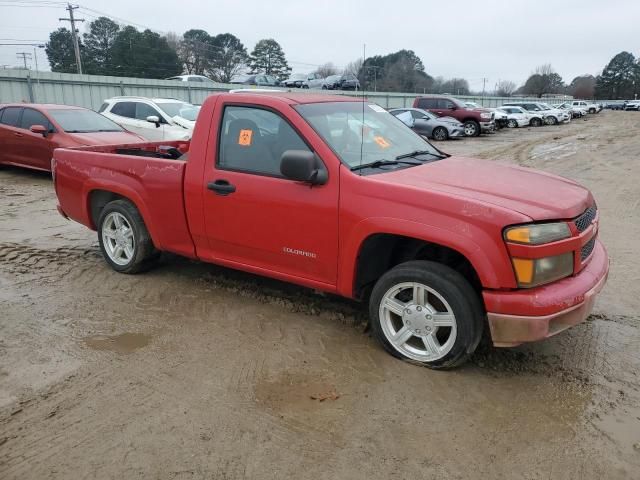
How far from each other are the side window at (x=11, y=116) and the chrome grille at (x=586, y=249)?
1126cm

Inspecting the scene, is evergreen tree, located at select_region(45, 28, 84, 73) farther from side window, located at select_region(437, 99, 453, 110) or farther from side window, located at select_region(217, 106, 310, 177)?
side window, located at select_region(217, 106, 310, 177)

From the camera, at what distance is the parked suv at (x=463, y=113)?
24859 mm

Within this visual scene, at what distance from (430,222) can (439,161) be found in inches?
47.1

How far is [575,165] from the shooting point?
13.8m

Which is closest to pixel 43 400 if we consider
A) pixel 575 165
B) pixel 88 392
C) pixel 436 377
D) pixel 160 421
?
pixel 88 392

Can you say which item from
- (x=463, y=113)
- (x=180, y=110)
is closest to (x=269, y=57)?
(x=463, y=113)

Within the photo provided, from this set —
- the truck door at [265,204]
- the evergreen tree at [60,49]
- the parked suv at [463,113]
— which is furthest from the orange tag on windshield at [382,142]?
the evergreen tree at [60,49]

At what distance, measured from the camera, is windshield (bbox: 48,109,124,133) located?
10.6 metres

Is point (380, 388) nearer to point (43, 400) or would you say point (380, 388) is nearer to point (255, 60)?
point (43, 400)

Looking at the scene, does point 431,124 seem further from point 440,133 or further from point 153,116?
point 153,116

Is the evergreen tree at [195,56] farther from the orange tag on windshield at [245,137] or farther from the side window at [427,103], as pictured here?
the orange tag on windshield at [245,137]

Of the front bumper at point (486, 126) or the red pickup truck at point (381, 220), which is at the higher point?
the red pickup truck at point (381, 220)

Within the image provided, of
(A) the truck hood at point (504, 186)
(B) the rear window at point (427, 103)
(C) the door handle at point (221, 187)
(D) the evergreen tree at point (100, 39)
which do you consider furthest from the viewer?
(D) the evergreen tree at point (100, 39)

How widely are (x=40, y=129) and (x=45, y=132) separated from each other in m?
0.15
